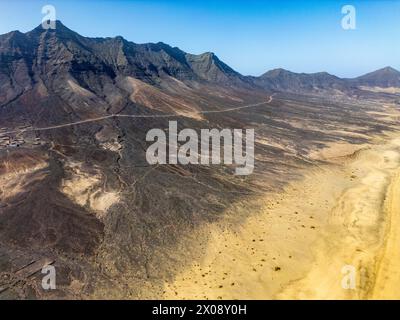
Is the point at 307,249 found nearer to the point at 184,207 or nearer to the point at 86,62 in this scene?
the point at 184,207

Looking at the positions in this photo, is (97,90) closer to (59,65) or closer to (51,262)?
(59,65)

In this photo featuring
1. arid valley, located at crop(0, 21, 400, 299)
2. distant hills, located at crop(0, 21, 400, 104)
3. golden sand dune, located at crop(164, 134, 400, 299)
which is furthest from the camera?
distant hills, located at crop(0, 21, 400, 104)

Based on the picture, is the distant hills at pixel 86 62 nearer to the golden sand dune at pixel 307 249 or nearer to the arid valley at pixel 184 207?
the arid valley at pixel 184 207

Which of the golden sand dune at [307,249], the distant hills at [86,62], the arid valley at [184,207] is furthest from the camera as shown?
the distant hills at [86,62]

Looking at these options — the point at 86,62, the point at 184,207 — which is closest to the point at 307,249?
the point at 184,207

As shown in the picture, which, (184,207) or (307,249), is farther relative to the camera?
(184,207)

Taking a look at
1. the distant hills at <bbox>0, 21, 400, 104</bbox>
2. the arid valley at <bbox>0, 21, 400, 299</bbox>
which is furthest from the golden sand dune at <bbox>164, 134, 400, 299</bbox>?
the distant hills at <bbox>0, 21, 400, 104</bbox>

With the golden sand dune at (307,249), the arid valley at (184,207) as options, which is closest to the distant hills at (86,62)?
the arid valley at (184,207)

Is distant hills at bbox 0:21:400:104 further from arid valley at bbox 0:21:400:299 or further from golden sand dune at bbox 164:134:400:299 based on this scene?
golden sand dune at bbox 164:134:400:299
